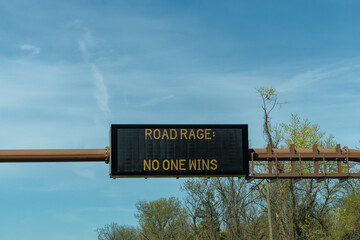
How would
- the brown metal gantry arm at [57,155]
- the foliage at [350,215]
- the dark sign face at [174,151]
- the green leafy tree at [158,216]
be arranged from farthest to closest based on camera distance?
the green leafy tree at [158,216], the foliage at [350,215], the brown metal gantry arm at [57,155], the dark sign face at [174,151]

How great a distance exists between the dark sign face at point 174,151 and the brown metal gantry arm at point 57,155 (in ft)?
3.12

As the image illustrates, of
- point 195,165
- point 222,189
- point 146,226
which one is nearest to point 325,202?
point 222,189

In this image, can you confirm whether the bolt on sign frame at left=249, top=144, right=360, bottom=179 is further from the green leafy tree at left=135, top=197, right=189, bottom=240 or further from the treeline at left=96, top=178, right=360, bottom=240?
the green leafy tree at left=135, top=197, right=189, bottom=240

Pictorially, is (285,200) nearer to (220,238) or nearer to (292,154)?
(220,238)

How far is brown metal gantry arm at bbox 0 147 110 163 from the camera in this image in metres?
22.1

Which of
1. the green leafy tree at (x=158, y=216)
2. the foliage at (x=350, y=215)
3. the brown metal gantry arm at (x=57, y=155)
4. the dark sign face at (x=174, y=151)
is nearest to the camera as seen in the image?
the dark sign face at (x=174, y=151)

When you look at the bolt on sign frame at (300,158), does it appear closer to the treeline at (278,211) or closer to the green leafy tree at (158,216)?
the treeline at (278,211)

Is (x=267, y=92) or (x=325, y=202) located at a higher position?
(x=267, y=92)

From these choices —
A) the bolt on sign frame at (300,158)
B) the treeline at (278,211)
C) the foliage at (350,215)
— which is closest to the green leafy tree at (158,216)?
the treeline at (278,211)

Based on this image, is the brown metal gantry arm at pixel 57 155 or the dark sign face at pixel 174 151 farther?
the brown metal gantry arm at pixel 57 155

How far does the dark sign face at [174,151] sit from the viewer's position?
21.6m

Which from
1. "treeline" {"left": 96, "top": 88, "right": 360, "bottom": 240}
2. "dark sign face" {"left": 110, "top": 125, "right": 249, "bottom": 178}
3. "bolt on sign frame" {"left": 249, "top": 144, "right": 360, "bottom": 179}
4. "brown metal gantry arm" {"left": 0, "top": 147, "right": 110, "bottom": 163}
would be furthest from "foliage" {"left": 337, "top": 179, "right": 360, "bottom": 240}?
"brown metal gantry arm" {"left": 0, "top": 147, "right": 110, "bottom": 163}

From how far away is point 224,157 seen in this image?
22000 mm

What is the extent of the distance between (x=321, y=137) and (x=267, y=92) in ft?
25.7
